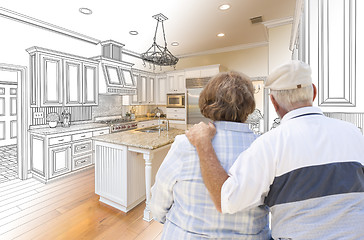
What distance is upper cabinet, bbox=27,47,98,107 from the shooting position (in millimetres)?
3635

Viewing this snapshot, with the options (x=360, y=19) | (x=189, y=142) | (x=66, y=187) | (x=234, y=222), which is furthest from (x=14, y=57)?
(x=360, y=19)

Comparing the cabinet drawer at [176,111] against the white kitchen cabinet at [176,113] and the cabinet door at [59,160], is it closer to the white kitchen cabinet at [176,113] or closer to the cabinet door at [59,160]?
the white kitchen cabinet at [176,113]

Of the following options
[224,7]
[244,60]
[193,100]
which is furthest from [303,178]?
[244,60]

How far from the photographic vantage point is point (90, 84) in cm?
459

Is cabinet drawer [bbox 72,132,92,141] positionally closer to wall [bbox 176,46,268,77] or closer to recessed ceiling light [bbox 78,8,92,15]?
recessed ceiling light [bbox 78,8,92,15]

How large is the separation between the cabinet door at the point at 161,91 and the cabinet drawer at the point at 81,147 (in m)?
3.16

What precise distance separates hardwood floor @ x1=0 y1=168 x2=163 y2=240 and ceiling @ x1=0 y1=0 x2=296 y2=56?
3.05m

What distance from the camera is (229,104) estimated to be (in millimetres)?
850

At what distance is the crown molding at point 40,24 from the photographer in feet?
10.9

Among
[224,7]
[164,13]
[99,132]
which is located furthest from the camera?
[99,132]

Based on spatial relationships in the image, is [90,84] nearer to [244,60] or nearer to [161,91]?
[161,91]

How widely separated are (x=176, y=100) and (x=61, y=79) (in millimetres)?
3295

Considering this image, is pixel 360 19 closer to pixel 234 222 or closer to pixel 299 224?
pixel 299 224

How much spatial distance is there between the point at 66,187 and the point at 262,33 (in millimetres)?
5203
